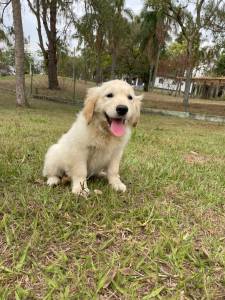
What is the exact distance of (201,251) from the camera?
2.40 meters

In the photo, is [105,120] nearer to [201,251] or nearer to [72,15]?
[201,251]

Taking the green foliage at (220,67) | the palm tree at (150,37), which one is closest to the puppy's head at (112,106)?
the palm tree at (150,37)

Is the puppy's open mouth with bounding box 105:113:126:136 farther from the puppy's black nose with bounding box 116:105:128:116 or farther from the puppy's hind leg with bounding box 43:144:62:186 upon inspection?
the puppy's hind leg with bounding box 43:144:62:186

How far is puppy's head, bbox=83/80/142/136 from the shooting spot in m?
3.01

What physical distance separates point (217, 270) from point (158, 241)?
44cm

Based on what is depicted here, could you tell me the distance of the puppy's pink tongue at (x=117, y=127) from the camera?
3043mm

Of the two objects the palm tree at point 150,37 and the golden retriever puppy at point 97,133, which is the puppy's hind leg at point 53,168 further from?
the palm tree at point 150,37

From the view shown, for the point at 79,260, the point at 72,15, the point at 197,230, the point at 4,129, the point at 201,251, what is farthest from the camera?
the point at 72,15

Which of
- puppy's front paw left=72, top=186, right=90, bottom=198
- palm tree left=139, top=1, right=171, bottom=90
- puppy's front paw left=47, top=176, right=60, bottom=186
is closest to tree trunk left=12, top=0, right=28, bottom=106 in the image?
puppy's front paw left=47, top=176, right=60, bottom=186

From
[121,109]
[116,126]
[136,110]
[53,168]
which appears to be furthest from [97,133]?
[53,168]

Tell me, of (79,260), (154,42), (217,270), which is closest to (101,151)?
(79,260)

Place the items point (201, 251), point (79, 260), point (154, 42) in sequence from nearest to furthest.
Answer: point (79, 260), point (201, 251), point (154, 42)

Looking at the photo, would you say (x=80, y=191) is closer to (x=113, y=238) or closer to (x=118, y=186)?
(x=118, y=186)

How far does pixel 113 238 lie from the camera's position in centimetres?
245
